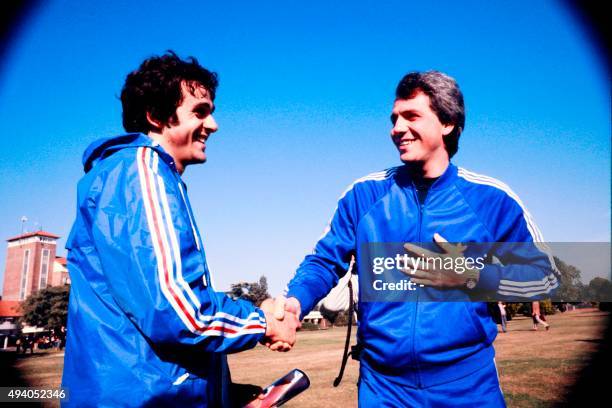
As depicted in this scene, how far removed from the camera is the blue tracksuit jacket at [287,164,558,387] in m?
3.05

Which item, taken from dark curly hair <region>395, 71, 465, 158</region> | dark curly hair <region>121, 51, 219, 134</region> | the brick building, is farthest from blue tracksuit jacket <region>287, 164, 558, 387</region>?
the brick building

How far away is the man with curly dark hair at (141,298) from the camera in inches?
80.9

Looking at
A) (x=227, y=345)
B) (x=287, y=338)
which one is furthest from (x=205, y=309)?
(x=287, y=338)

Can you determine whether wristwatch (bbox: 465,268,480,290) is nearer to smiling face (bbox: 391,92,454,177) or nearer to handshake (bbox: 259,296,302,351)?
smiling face (bbox: 391,92,454,177)

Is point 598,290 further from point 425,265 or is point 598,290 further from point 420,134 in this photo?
point 420,134

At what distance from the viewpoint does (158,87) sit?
310cm

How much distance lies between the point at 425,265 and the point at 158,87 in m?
2.37

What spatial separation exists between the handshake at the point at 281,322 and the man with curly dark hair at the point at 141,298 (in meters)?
0.31

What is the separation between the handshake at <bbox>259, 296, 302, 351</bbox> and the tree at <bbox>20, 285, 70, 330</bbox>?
221 ft

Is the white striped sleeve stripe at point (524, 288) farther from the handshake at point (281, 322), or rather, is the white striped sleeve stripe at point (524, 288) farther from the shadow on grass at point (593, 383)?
the shadow on grass at point (593, 383)

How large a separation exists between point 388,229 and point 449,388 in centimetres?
126

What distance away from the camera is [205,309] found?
2197 millimetres

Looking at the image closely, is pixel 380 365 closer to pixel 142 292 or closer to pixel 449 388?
pixel 449 388

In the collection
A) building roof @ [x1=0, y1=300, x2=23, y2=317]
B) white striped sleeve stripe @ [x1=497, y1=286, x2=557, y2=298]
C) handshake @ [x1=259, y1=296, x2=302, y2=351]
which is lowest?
building roof @ [x1=0, y1=300, x2=23, y2=317]
